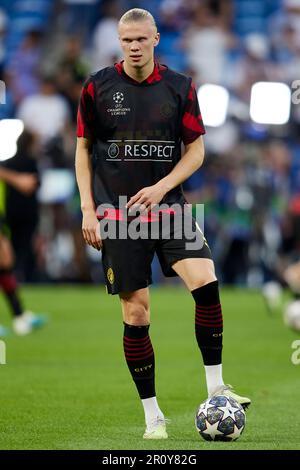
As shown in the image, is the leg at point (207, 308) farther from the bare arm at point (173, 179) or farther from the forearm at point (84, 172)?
the forearm at point (84, 172)

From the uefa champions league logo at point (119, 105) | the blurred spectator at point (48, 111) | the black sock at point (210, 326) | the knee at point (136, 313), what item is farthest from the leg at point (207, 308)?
the blurred spectator at point (48, 111)

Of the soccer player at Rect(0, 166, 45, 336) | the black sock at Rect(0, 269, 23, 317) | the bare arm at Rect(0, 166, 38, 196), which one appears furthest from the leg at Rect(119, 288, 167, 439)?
the bare arm at Rect(0, 166, 38, 196)

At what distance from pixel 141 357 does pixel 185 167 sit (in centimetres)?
119

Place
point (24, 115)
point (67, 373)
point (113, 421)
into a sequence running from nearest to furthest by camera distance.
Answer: point (113, 421) → point (67, 373) → point (24, 115)

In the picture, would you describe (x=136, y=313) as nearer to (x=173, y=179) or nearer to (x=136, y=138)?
(x=173, y=179)

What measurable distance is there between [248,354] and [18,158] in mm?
5732

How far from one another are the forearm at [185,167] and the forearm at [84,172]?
48 cm

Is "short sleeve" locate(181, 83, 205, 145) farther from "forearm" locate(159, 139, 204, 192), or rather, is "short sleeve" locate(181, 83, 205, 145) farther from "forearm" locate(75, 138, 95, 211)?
"forearm" locate(75, 138, 95, 211)

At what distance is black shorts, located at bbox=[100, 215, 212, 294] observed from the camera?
6699mm

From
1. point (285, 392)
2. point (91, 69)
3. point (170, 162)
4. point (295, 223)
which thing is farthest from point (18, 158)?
point (170, 162)

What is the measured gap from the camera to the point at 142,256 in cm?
673

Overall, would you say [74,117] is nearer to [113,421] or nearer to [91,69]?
[91,69]

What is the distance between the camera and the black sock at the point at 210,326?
262 inches

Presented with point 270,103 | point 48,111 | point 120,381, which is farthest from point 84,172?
point 270,103
